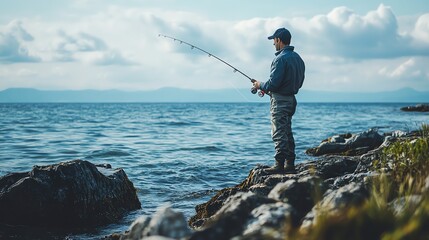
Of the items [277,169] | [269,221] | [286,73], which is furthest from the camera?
[277,169]

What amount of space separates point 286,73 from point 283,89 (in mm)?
275

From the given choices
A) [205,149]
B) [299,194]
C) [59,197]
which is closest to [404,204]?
[299,194]

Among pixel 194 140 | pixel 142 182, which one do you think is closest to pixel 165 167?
pixel 142 182

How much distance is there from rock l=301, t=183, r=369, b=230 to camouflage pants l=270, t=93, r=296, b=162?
3.46m

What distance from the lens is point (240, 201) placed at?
4.41 metres

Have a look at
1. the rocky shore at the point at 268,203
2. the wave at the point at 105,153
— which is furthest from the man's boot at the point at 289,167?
the wave at the point at 105,153

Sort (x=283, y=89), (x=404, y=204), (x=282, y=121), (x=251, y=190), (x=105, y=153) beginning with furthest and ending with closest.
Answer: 1. (x=105, y=153)
2. (x=282, y=121)
3. (x=283, y=89)
4. (x=251, y=190)
5. (x=404, y=204)

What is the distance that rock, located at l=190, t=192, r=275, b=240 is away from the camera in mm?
3814

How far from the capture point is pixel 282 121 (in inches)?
318

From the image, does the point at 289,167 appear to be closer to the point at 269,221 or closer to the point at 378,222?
the point at 269,221

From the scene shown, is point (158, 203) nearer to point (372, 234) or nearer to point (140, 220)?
point (140, 220)

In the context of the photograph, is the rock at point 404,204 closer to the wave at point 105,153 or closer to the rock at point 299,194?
the rock at point 299,194

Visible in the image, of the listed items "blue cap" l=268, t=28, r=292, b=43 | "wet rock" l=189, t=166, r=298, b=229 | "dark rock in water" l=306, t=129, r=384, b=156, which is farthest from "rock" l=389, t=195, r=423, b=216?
"dark rock in water" l=306, t=129, r=384, b=156

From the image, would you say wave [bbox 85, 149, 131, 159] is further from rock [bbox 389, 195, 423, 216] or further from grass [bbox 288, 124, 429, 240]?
rock [bbox 389, 195, 423, 216]
